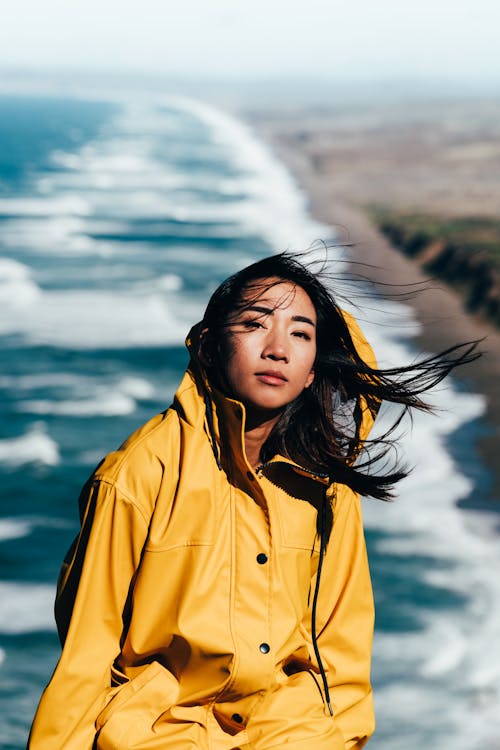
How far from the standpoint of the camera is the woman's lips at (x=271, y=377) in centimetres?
308

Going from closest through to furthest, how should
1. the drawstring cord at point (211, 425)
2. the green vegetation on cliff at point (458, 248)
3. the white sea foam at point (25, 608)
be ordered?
1. the drawstring cord at point (211, 425)
2. the white sea foam at point (25, 608)
3. the green vegetation on cliff at point (458, 248)

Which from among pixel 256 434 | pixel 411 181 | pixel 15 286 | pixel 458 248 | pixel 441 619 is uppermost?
pixel 411 181

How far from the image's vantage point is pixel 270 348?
309cm

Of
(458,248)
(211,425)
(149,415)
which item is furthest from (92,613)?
→ (458,248)

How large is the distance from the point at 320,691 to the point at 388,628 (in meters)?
11.3

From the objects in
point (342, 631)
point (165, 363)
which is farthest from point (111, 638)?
point (165, 363)

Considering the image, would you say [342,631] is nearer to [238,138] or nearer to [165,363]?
[165,363]

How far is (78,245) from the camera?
141 ft

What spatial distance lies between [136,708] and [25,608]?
12202mm

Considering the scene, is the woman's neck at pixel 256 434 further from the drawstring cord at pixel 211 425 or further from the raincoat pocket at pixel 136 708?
the raincoat pocket at pixel 136 708

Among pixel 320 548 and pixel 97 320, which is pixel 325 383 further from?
pixel 97 320

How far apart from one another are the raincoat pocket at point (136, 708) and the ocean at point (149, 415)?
1191mm

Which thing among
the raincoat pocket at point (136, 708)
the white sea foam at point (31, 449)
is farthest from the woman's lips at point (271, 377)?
the white sea foam at point (31, 449)

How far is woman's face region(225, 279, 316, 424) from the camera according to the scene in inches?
121
